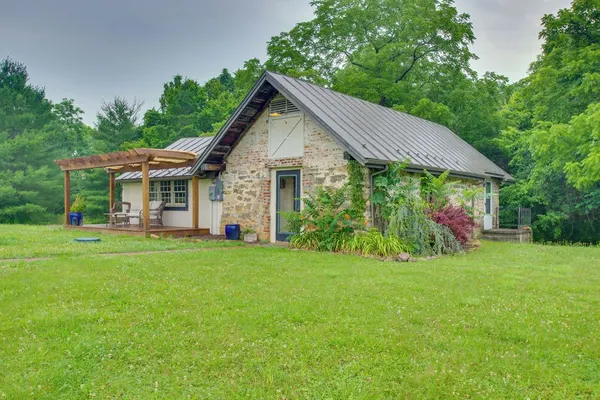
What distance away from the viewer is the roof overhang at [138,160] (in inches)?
562

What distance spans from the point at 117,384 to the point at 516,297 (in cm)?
500

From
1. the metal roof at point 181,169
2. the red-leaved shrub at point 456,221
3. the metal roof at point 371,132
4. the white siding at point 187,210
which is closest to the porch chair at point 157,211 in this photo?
the white siding at point 187,210

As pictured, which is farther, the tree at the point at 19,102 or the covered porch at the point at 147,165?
the tree at the point at 19,102

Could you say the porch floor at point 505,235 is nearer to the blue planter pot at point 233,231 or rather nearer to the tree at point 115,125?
the blue planter pot at point 233,231

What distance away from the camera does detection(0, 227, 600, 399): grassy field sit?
136 inches

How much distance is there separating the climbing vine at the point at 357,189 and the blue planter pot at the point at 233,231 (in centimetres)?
428

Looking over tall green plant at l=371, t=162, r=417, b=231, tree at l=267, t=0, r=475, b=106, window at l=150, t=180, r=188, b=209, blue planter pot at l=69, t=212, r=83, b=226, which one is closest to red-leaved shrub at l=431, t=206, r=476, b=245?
tall green plant at l=371, t=162, r=417, b=231

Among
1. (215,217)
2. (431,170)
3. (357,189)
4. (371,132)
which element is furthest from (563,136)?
(215,217)

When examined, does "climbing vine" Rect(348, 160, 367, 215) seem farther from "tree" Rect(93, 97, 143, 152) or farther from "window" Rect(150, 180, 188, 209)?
"tree" Rect(93, 97, 143, 152)

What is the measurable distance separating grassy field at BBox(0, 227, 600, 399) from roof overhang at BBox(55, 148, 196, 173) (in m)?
6.98

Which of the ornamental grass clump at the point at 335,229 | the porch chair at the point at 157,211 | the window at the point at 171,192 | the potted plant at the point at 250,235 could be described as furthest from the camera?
the window at the point at 171,192

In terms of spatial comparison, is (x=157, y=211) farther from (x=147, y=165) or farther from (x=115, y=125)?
(x=115, y=125)

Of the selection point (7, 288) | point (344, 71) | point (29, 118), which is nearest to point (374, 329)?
point (7, 288)

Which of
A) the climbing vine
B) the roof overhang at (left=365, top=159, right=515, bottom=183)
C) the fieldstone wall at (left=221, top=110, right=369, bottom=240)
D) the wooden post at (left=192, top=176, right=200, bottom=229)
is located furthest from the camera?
the wooden post at (left=192, top=176, right=200, bottom=229)
